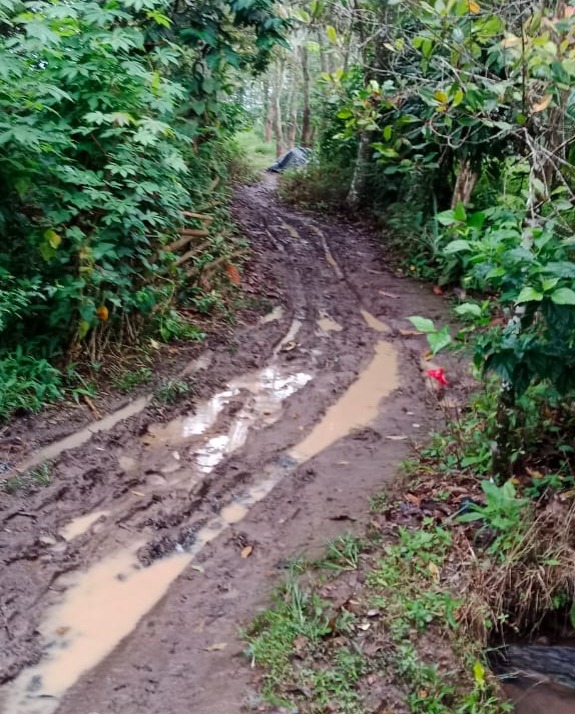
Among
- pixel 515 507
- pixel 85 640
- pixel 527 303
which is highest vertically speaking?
pixel 527 303

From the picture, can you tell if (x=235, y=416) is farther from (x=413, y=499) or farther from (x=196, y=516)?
(x=413, y=499)

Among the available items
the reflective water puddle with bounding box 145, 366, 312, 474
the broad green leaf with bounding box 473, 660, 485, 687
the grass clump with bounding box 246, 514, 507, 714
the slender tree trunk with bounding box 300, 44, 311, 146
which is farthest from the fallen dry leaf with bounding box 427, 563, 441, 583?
the slender tree trunk with bounding box 300, 44, 311, 146

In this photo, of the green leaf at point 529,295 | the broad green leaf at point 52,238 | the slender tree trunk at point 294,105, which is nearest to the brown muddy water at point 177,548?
the broad green leaf at point 52,238

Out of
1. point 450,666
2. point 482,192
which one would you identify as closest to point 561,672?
point 450,666

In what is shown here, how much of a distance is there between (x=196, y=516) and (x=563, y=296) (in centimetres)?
262

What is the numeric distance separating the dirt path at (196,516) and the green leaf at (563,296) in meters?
2.05

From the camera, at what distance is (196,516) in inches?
166

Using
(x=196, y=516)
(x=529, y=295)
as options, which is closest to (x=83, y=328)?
(x=196, y=516)

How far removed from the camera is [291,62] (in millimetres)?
22453

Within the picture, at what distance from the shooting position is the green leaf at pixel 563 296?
2.79 meters

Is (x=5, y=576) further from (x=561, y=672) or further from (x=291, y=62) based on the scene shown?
(x=291, y=62)

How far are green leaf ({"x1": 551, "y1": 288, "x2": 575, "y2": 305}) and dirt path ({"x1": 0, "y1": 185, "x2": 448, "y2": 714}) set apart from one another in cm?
205

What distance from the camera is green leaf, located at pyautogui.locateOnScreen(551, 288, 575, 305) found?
110 inches

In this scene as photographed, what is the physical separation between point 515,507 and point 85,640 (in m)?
2.40
